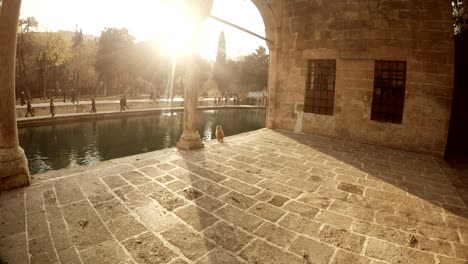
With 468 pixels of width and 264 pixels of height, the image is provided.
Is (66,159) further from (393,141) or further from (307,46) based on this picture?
(393,141)

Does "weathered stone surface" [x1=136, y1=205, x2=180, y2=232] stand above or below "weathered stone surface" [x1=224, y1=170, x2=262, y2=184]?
below

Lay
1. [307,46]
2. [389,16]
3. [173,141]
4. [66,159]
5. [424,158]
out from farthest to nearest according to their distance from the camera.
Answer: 1. [173,141]
2. [66,159]
3. [307,46]
4. [389,16]
5. [424,158]

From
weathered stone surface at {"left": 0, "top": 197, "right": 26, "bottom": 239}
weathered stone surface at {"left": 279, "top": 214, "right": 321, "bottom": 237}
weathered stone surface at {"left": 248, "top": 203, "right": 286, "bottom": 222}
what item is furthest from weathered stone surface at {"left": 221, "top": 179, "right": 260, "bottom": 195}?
weathered stone surface at {"left": 0, "top": 197, "right": 26, "bottom": 239}

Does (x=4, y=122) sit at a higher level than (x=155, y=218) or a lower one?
higher

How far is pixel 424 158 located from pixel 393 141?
3.72 ft

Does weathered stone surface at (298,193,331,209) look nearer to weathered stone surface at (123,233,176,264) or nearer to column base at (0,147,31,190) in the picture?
weathered stone surface at (123,233,176,264)

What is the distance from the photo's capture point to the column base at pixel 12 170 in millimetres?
3676

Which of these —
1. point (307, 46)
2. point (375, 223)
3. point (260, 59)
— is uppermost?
point (260, 59)

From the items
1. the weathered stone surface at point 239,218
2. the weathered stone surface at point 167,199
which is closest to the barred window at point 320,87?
the weathered stone surface at point 239,218

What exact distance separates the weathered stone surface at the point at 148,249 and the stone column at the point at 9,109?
2467mm

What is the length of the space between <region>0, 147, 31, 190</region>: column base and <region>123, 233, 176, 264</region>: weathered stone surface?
2.43m

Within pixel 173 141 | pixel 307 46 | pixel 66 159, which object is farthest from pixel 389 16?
pixel 66 159

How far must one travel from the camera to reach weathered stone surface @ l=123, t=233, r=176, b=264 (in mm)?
2426

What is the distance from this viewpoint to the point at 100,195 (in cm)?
365
